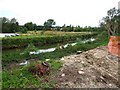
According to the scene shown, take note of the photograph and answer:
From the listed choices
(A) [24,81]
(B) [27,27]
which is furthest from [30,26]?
(A) [24,81]

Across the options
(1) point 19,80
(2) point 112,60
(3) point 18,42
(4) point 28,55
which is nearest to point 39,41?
(3) point 18,42

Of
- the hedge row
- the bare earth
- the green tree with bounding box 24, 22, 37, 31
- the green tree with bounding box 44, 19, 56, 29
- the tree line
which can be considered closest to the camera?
the bare earth

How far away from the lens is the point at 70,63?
29.9ft

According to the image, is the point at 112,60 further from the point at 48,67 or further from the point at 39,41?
the point at 39,41

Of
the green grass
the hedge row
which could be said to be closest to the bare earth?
the green grass

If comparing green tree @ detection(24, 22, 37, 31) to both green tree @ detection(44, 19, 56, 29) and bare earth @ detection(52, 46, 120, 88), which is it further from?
bare earth @ detection(52, 46, 120, 88)

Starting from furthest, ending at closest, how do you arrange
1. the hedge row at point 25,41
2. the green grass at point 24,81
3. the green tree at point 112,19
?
the green tree at point 112,19
the hedge row at point 25,41
the green grass at point 24,81

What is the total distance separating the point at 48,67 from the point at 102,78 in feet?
6.48

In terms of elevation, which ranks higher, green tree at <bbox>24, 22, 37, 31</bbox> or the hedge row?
green tree at <bbox>24, 22, 37, 31</bbox>

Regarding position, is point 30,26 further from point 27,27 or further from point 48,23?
point 48,23

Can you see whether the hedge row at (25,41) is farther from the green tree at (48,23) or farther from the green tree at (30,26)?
the green tree at (48,23)

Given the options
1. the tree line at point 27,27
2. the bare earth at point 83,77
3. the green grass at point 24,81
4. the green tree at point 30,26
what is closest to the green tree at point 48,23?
the tree line at point 27,27

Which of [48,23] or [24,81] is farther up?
[48,23]

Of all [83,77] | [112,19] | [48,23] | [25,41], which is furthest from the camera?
[48,23]
